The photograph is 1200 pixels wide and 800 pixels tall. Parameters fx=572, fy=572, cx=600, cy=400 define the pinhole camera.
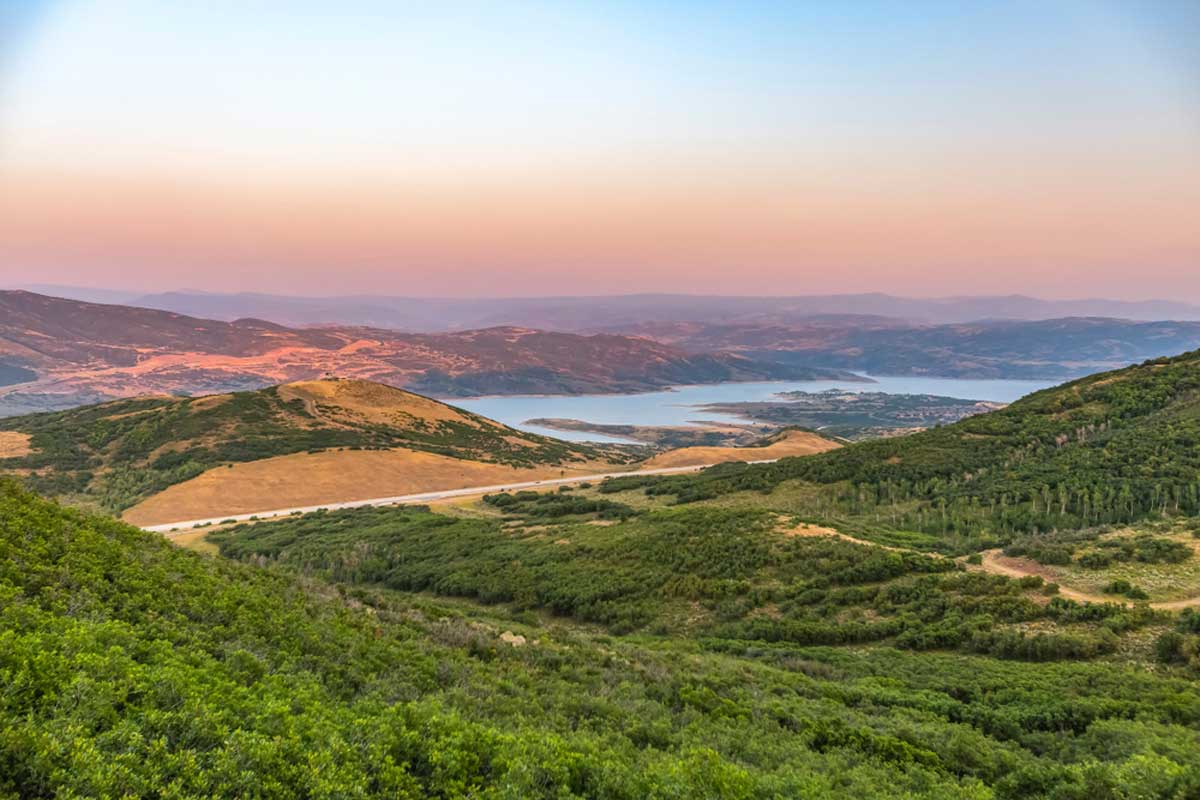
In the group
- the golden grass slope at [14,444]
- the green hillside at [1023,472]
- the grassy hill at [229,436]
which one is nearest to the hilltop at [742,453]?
the grassy hill at [229,436]

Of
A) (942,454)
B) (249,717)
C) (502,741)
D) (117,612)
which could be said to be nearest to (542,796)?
(502,741)

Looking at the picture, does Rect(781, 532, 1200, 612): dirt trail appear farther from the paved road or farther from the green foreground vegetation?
the paved road

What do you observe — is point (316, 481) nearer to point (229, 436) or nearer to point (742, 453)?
point (229, 436)

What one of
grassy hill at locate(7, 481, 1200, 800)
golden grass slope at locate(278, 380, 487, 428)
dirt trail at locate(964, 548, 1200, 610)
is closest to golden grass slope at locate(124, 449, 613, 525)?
golden grass slope at locate(278, 380, 487, 428)

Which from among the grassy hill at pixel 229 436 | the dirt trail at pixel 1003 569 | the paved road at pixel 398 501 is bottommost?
the paved road at pixel 398 501

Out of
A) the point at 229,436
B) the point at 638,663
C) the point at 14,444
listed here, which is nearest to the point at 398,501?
the point at 229,436

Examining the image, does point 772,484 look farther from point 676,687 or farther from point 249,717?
point 249,717

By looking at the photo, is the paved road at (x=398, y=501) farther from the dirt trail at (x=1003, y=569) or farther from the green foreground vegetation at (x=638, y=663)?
the dirt trail at (x=1003, y=569)

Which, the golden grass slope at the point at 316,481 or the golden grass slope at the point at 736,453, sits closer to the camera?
the golden grass slope at the point at 316,481
